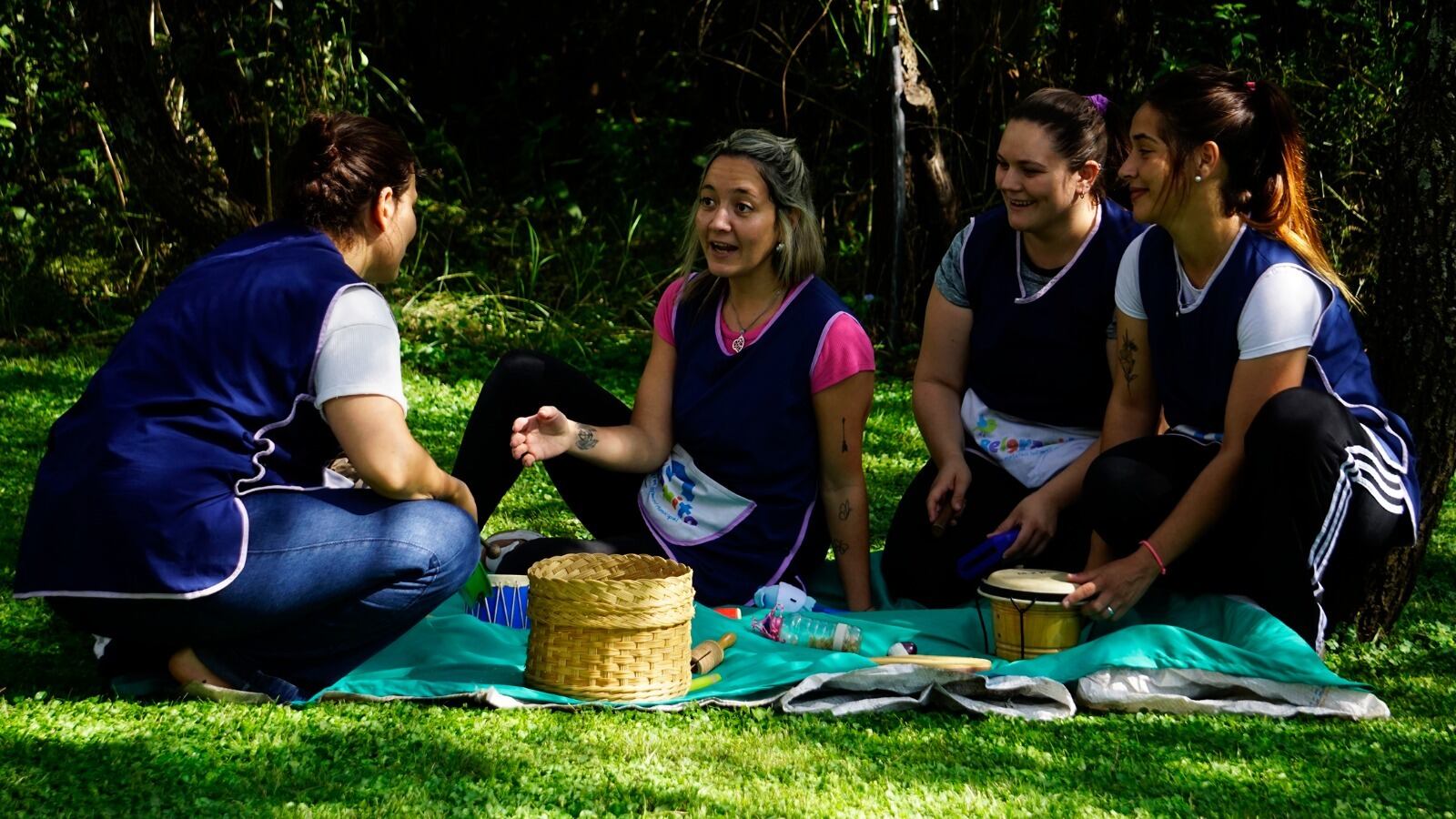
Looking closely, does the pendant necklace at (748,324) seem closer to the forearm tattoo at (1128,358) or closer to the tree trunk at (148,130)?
the forearm tattoo at (1128,358)

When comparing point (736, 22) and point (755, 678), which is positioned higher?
point (736, 22)

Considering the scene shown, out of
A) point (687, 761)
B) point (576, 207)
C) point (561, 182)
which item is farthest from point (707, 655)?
point (561, 182)

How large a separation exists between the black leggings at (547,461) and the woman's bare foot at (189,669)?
3.26 ft

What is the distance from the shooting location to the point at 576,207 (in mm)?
9859

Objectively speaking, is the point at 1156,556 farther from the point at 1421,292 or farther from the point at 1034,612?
the point at 1421,292

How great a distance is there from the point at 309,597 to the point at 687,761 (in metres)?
0.84

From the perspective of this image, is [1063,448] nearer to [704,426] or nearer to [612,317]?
[704,426]

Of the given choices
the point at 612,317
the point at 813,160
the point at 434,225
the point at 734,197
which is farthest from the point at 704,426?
the point at 434,225

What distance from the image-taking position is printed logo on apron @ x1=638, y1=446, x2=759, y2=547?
409 cm

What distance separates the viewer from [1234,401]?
11.8ft

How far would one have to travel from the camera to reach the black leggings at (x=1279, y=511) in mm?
3439

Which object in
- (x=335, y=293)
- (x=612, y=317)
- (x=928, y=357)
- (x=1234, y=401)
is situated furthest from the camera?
(x=612, y=317)

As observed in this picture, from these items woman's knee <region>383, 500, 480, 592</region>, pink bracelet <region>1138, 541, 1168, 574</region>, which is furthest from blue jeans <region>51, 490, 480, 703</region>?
pink bracelet <region>1138, 541, 1168, 574</region>

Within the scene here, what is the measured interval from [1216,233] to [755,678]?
1494mm
